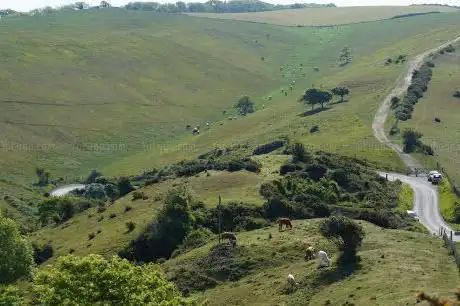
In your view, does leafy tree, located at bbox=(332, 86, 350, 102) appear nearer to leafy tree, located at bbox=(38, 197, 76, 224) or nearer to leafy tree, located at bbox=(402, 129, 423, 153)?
leafy tree, located at bbox=(402, 129, 423, 153)

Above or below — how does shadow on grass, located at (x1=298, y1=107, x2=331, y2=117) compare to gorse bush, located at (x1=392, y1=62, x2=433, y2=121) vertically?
below

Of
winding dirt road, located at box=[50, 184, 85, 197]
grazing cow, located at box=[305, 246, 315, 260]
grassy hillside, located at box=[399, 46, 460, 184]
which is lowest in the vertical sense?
winding dirt road, located at box=[50, 184, 85, 197]

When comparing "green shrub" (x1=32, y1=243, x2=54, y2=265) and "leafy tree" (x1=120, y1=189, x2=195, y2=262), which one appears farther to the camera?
"green shrub" (x1=32, y1=243, x2=54, y2=265)

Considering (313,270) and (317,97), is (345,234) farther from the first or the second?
(317,97)

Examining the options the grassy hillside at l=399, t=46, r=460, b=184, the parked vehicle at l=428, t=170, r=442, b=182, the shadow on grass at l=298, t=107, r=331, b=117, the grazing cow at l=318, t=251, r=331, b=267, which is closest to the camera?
the grazing cow at l=318, t=251, r=331, b=267

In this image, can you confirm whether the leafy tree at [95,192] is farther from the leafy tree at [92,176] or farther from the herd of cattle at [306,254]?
the herd of cattle at [306,254]

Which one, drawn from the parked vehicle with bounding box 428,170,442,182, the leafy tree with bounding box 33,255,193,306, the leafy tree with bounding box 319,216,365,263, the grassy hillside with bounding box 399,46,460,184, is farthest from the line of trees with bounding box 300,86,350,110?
the leafy tree with bounding box 33,255,193,306

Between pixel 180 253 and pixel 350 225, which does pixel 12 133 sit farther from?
pixel 350 225

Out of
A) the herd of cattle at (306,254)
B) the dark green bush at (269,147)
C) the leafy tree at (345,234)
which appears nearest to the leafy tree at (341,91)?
the dark green bush at (269,147)
